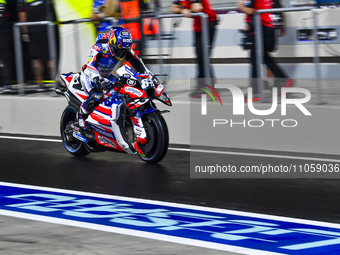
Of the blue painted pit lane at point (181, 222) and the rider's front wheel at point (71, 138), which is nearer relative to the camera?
the blue painted pit lane at point (181, 222)

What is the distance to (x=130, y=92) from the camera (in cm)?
877

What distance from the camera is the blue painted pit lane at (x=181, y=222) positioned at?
5.31 meters

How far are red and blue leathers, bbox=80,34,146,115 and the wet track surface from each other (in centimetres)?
88

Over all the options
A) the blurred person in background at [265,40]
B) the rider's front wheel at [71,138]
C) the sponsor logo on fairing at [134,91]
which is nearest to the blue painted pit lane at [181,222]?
the sponsor logo on fairing at [134,91]

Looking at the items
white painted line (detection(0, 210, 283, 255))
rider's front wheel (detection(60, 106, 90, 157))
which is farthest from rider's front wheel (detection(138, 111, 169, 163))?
white painted line (detection(0, 210, 283, 255))

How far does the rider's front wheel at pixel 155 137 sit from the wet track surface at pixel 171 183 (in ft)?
0.55

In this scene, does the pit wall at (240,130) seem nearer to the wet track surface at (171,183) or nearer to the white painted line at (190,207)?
the wet track surface at (171,183)

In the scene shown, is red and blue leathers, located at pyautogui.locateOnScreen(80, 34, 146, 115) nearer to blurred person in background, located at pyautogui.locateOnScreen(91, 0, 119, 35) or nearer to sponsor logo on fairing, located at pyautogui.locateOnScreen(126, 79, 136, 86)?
A: sponsor logo on fairing, located at pyautogui.locateOnScreen(126, 79, 136, 86)

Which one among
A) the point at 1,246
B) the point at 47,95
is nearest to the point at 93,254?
the point at 1,246

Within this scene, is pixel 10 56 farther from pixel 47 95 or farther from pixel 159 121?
pixel 159 121

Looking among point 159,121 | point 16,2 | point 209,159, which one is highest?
point 16,2

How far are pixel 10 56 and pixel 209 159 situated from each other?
5302 mm

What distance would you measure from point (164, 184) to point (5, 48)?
20.9ft

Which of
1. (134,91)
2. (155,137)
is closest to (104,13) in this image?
(134,91)
